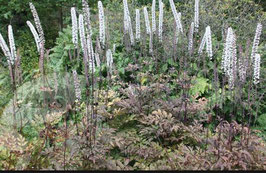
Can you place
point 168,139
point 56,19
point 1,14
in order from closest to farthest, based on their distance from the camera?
1. point 168,139
2. point 1,14
3. point 56,19

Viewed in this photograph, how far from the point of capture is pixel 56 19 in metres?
12.1

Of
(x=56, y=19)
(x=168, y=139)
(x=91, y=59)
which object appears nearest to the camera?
(x=91, y=59)

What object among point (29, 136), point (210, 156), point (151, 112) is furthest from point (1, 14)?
point (210, 156)

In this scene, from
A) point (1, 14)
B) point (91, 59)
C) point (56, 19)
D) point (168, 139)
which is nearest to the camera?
point (91, 59)

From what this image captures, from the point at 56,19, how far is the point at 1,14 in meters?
2.53

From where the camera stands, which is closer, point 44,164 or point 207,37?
point 44,164

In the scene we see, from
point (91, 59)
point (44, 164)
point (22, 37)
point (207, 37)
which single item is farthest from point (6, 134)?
point (22, 37)

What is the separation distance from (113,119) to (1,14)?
776 centimetres

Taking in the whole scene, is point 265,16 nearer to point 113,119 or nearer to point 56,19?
point 113,119

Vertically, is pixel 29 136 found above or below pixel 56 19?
below

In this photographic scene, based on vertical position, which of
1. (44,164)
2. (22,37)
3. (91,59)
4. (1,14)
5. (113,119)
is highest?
(1,14)

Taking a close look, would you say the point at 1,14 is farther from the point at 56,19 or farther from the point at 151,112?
the point at 151,112

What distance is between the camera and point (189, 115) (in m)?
3.98

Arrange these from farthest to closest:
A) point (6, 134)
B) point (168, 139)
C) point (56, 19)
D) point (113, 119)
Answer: point (56, 19), point (113, 119), point (168, 139), point (6, 134)
